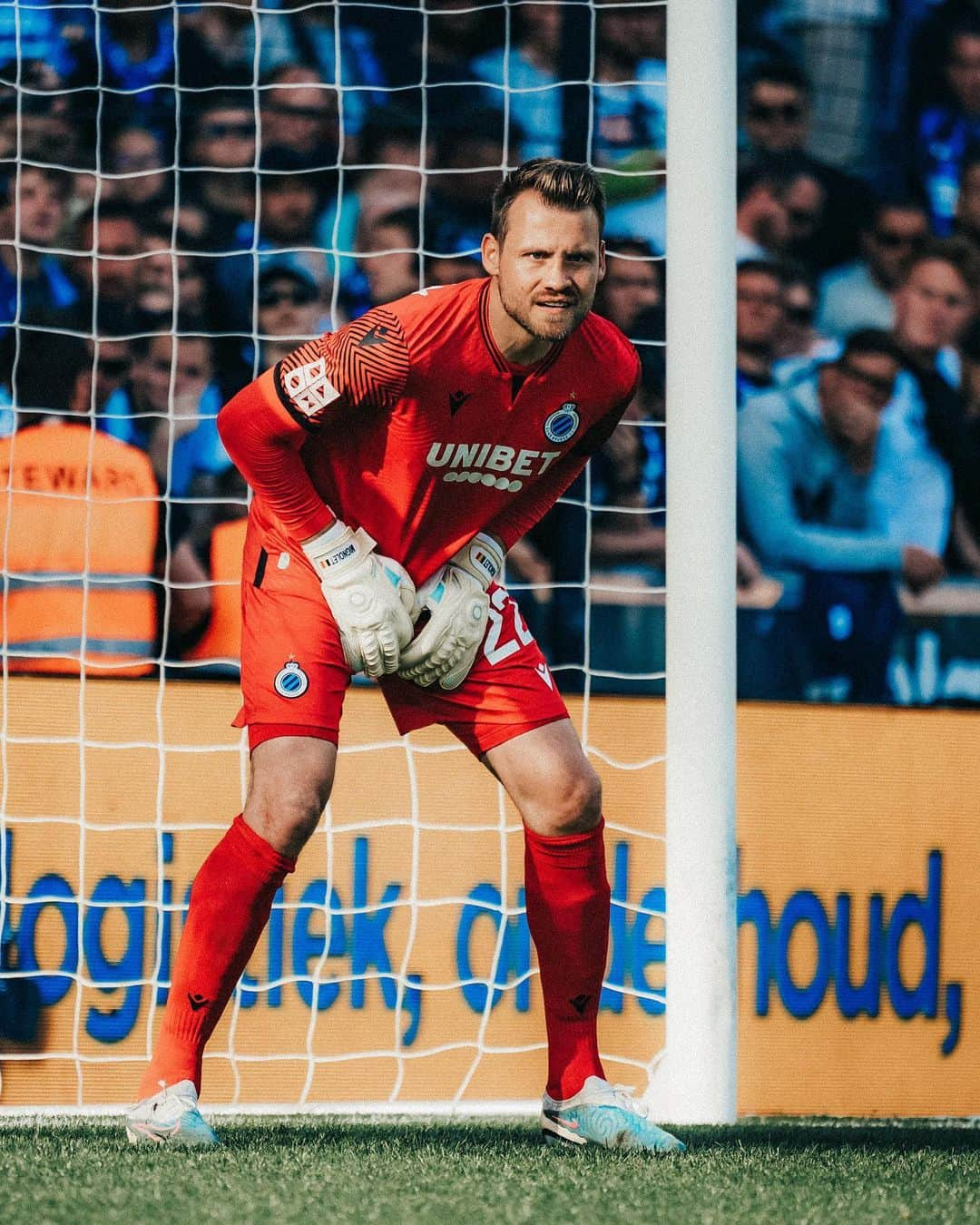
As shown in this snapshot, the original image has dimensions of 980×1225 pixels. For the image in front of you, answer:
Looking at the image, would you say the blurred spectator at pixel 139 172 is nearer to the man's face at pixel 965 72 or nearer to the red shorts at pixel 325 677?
the red shorts at pixel 325 677

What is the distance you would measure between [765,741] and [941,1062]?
0.85m

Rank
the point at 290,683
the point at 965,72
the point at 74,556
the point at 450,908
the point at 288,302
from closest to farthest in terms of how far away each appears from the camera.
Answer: the point at 290,683 → the point at 450,908 → the point at 74,556 → the point at 288,302 → the point at 965,72

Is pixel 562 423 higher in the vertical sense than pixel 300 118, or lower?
lower

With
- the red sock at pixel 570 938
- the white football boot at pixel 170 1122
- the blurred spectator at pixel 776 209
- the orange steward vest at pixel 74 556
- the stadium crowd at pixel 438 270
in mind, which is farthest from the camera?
the blurred spectator at pixel 776 209

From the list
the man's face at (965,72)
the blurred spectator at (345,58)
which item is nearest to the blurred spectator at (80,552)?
the blurred spectator at (345,58)

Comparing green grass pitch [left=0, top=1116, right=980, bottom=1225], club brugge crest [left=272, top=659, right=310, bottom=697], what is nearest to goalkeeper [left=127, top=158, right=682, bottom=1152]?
club brugge crest [left=272, top=659, right=310, bottom=697]

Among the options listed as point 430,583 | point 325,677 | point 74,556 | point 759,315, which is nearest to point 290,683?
point 325,677

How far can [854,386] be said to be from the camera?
4434 mm

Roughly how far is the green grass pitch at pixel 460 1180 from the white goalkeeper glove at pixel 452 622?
70cm

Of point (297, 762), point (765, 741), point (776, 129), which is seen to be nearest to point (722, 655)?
point (765, 741)

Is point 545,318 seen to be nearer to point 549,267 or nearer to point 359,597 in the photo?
point 549,267

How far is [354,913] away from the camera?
12.4 feet

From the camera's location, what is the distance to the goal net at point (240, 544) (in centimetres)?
370

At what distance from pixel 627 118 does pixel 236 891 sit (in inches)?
105
